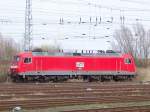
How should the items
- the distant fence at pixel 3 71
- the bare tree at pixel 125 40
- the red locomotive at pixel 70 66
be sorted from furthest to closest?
the bare tree at pixel 125 40, the distant fence at pixel 3 71, the red locomotive at pixel 70 66

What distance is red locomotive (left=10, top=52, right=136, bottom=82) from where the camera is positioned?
137 ft

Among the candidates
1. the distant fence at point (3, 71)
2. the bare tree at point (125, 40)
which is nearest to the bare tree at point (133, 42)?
the bare tree at point (125, 40)

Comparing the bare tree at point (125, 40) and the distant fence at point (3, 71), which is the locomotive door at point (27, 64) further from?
the bare tree at point (125, 40)

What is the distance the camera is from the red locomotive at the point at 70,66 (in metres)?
41.8

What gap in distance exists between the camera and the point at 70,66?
43156 mm

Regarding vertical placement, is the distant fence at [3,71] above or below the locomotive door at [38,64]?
below

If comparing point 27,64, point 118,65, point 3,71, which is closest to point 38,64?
point 27,64

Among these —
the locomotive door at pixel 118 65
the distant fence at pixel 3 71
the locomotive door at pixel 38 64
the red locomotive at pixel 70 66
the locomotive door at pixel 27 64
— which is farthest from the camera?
the locomotive door at pixel 118 65

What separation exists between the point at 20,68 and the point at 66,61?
15.1ft

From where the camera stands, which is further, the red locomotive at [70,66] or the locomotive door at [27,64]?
the red locomotive at [70,66]

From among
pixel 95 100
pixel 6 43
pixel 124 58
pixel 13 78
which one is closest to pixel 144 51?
pixel 6 43

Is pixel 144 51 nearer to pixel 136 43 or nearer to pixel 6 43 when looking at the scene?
pixel 136 43

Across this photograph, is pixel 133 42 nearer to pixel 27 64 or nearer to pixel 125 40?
pixel 125 40

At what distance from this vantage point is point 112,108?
1708cm
